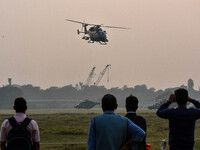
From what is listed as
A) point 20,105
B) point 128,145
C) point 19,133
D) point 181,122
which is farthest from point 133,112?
point 19,133

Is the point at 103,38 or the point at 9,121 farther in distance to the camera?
the point at 103,38

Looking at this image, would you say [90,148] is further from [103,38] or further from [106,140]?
[103,38]

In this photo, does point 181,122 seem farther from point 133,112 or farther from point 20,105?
point 20,105

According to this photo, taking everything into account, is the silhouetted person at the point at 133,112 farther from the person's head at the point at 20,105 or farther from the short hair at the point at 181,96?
the person's head at the point at 20,105

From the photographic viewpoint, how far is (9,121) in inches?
389

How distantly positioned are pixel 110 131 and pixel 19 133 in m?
1.83

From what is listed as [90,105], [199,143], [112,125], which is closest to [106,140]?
[112,125]

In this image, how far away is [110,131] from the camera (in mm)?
9164

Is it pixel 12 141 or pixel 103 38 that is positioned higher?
pixel 103 38

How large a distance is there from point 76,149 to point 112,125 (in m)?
17.4

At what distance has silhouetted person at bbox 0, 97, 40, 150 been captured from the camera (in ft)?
31.7

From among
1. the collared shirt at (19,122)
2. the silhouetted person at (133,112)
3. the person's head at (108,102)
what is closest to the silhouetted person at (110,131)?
the person's head at (108,102)

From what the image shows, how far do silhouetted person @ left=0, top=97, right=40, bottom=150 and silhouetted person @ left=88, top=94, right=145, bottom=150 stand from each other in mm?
1314

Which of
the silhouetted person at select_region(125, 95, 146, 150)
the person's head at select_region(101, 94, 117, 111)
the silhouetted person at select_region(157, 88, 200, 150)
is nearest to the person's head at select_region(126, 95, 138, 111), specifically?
the silhouetted person at select_region(125, 95, 146, 150)
